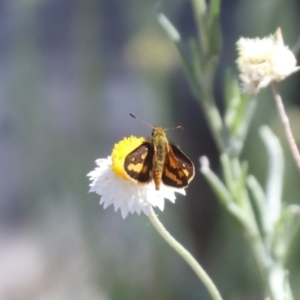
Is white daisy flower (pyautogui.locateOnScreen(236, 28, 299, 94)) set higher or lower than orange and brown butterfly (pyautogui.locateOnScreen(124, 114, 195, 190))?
higher

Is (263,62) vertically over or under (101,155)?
under

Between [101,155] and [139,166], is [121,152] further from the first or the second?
[101,155]

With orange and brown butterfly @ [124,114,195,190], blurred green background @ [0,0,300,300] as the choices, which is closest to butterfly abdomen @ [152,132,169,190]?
orange and brown butterfly @ [124,114,195,190]

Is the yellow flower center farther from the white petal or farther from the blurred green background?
the blurred green background

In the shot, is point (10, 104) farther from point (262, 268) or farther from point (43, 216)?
point (262, 268)

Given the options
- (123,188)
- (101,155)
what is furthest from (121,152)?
(101,155)

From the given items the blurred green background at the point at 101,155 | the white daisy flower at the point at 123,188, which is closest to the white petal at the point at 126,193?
the white daisy flower at the point at 123,188

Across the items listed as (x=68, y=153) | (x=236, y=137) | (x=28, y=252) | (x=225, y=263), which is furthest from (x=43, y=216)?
(x=236, y=137)
